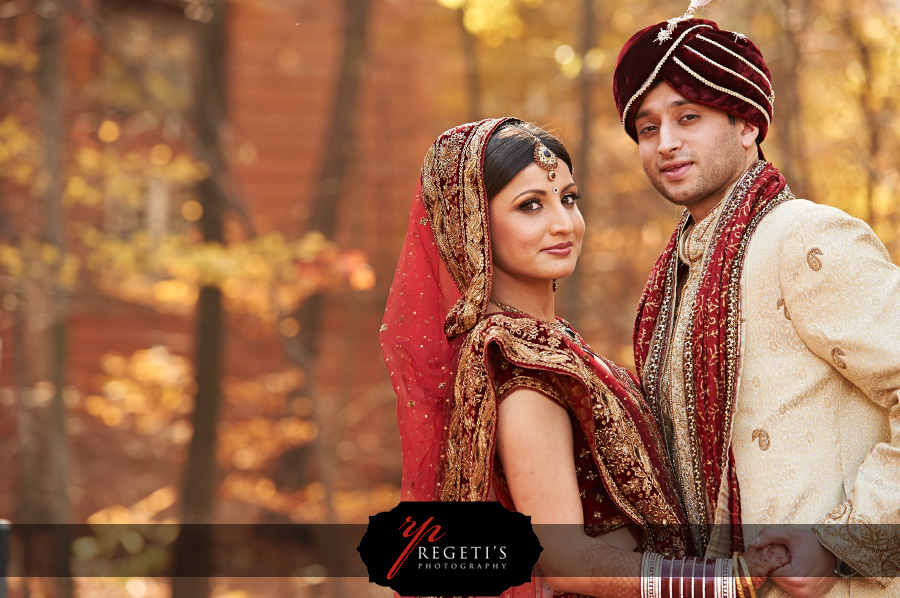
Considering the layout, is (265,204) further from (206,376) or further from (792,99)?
(792,99)

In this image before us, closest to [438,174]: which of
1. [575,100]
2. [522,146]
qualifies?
[522,146]

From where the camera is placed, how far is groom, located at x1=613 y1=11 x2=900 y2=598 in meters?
1.95

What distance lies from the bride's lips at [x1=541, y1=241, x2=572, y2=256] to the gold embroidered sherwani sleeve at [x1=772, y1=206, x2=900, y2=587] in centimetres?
51

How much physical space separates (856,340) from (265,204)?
304 inches

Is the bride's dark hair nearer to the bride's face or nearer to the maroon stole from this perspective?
the bride's face

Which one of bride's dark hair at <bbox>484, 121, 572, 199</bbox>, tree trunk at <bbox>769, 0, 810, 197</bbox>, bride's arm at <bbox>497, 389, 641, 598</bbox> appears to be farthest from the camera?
tree trunk at <bbox>769, 0, 810, 197</bbox>

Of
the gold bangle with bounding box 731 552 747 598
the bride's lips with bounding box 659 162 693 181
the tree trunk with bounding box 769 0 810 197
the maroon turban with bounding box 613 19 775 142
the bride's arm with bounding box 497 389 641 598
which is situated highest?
the tree trunk with bounding box 769 0 810 197

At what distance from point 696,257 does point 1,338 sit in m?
8.30

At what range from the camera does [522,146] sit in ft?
7.34

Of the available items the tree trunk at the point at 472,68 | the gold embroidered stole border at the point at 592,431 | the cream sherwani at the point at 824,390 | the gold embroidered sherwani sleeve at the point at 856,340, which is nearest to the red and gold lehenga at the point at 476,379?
the gold embroidered stole border at the point at 592,431

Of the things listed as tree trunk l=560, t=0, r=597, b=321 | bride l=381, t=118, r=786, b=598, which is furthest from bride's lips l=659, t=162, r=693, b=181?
tree trunk l=560, t=0, r=597, b=321

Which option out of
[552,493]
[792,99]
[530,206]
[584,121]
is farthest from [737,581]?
[584,121]

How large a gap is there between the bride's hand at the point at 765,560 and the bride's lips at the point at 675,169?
0.94 meters

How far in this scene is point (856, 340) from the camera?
195 cm
